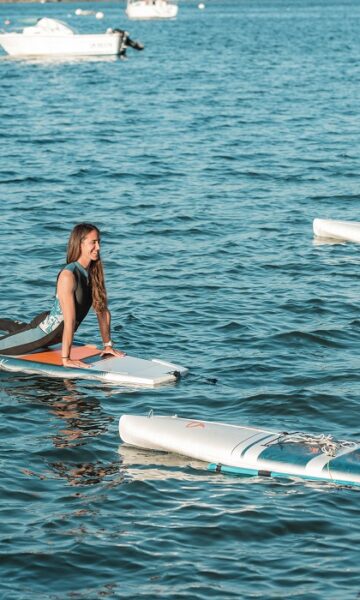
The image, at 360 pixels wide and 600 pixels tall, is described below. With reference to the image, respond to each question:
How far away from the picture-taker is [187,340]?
50.5 ft

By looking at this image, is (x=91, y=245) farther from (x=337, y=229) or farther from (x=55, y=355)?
(x=337, y=229)

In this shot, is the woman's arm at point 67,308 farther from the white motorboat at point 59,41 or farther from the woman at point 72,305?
the white motorboat at point 59,41

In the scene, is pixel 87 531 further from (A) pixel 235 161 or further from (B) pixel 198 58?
(B) pixel 198 58

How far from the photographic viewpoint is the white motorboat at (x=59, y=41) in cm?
6412

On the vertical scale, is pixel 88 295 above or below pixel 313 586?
above

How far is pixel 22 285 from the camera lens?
18.0 m

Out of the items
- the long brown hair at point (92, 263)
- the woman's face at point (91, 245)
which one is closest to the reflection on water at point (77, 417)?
the long brown hair at point (92, 263)

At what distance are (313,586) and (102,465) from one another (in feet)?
9.36

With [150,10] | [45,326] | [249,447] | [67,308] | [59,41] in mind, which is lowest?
[249,447]

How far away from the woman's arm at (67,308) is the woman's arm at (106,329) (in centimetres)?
37

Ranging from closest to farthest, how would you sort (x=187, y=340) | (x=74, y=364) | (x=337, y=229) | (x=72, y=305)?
1. (x=72, y=305)
2. (x=74, y=364)
3. (x=187, y=340)
4. (x=337, y=229)

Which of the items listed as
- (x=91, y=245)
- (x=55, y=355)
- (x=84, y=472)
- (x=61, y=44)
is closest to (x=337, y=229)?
(x=55, y=355)

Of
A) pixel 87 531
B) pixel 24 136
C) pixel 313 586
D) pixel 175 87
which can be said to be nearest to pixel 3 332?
pixel 87 531

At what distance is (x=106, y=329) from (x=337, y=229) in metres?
8.27
